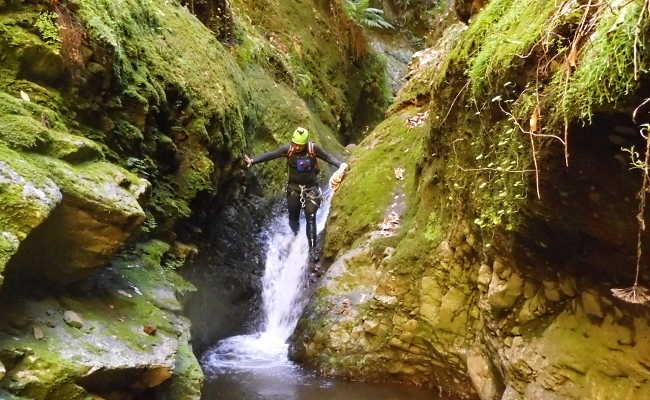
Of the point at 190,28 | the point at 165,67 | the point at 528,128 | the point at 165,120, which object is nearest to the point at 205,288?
the point at 165,120

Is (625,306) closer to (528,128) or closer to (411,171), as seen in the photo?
(528,128)

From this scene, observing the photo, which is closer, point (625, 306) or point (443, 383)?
point (625, 306)

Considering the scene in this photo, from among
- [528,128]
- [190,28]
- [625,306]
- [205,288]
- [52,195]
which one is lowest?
[625,306]

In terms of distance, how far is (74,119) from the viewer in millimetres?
4461

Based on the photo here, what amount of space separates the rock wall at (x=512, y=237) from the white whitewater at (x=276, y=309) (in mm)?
540

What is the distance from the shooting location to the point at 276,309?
7797mm

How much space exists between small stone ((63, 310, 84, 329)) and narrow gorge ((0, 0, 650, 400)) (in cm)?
2

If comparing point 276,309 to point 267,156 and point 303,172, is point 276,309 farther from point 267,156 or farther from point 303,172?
point 267,156

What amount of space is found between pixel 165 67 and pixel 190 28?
1862 mm

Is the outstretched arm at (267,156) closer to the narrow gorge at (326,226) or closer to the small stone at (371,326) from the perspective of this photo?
the narrow gorge at (326,226)

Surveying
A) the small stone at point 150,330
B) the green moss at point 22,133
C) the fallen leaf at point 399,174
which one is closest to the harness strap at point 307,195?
the fallen leaf at point 399,174

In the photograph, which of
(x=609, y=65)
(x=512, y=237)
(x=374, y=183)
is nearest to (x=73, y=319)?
(x=512, y=237)

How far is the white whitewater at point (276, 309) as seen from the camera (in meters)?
6.23

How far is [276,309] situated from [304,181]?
200 centimetres
